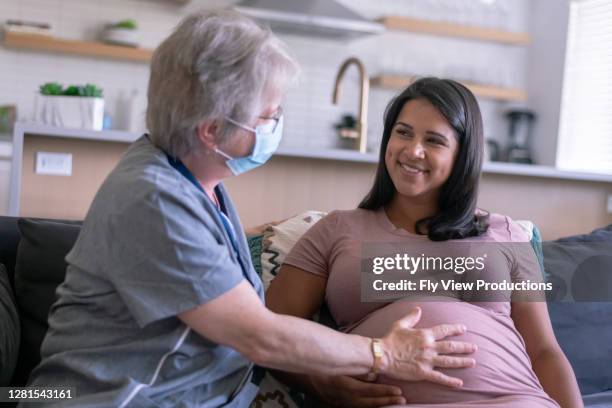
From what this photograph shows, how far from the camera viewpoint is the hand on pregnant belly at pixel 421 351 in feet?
5.08

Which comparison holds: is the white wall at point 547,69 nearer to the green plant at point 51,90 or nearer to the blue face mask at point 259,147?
the green plant at point 51,90

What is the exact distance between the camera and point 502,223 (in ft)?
6.88

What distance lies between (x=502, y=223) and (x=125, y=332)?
3.60 ft

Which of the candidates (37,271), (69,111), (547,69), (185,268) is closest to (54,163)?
(69,111)

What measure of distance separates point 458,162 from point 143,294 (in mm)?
979

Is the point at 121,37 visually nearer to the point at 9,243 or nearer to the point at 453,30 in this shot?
the point at 453,30

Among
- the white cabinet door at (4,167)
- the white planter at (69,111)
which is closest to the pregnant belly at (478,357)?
the white planter at (69,111)

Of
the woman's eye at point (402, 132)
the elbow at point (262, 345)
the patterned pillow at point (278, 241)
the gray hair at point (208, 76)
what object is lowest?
the elbow at point (262, 345)

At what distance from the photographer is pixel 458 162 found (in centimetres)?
201

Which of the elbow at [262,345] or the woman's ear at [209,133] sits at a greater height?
the woman's ear at [209,133]

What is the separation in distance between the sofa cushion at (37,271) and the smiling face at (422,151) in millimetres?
806

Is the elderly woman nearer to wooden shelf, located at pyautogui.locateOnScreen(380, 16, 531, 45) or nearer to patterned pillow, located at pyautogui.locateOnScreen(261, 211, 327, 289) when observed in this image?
patterned pillow, located at pyautogui.locateOnScreen(261, 211, 327, 289)

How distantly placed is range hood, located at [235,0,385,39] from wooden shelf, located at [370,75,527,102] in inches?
14.7

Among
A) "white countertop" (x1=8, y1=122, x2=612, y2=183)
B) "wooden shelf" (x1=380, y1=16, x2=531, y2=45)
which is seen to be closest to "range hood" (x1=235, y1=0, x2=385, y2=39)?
"wooden shelf" (x1=380, y1=16, x2=531, y2=45)
